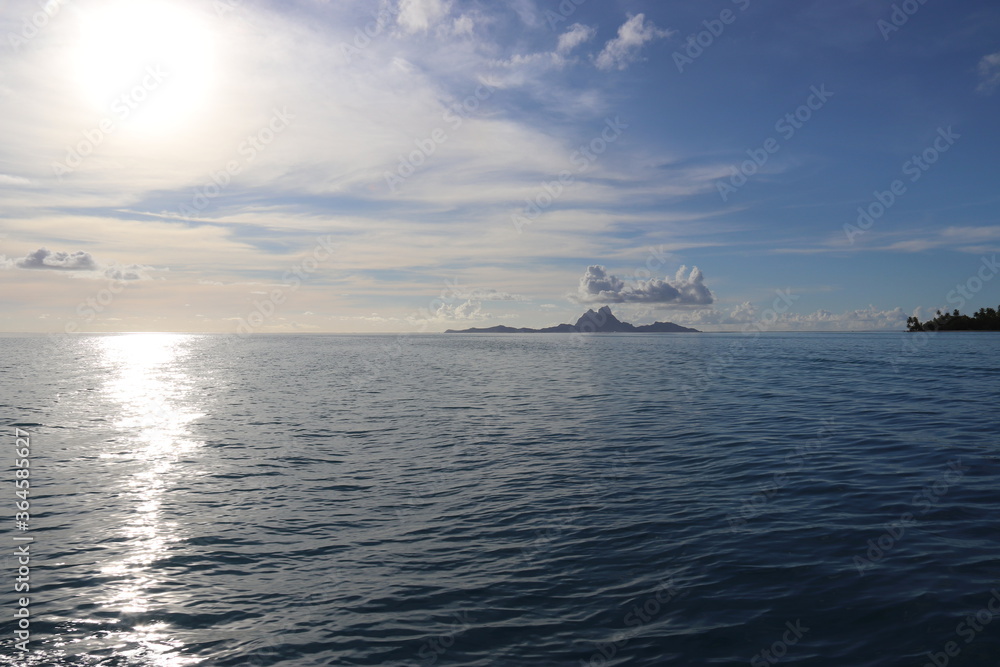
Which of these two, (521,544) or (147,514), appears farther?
(147,514)

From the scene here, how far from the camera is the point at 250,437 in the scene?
1441 inches

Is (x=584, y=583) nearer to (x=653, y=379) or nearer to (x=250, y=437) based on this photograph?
(x=250, y=437)

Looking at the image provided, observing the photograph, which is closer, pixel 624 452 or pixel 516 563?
pixel 516 563

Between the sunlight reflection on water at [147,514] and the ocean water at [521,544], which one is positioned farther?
the sunlight reflection on water at [147,514]

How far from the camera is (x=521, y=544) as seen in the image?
16953 mm

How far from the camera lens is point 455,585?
14320mm

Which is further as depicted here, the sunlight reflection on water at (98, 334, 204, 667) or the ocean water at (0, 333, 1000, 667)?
the sunlight reflection on water at (98, 334, 204, 667)

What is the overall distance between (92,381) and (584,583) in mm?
91860

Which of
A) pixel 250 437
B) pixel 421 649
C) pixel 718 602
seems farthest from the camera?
pixel 250 437

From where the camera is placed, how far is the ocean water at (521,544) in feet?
38.4

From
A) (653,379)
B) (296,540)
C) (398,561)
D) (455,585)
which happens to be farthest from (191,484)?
(653,379)

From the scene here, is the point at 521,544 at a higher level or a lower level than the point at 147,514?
higher

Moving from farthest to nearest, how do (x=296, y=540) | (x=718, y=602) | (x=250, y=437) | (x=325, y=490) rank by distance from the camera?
(x=250, y=437) < (x=325, y=490) < (x=296, y=540) < (x=718, y=602)

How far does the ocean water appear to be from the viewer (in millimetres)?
11711
